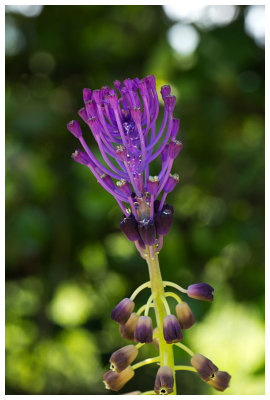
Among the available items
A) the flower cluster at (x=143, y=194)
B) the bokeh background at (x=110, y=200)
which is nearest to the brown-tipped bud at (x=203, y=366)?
the flower cluster at (x=143, y=194)

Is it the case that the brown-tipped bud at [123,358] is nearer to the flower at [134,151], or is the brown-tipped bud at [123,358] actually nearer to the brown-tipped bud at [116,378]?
the brown-tipped bud at [116,378]

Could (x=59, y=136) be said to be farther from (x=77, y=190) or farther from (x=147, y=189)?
(x=147, y=189)

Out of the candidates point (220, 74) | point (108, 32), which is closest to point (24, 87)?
point (108, 32)

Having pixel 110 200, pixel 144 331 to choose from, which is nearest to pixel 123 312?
pixel 144 331

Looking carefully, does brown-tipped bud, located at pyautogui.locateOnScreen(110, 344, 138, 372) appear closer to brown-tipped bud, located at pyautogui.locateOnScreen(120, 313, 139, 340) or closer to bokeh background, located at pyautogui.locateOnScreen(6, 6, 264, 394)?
brown-tipped bud, located at pyautogui.locateOnScreen(120, 313, 139, 340)

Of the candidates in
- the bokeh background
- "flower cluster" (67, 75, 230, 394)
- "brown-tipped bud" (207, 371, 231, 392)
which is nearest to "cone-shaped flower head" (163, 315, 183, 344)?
"flower cluster" (67, 75, 230, 394)

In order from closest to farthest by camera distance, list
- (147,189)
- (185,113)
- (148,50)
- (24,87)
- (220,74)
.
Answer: (147,189), (220,74), (185,113), (148,50), (24,87)

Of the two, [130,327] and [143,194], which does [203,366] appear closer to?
[130,327]
